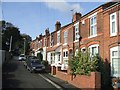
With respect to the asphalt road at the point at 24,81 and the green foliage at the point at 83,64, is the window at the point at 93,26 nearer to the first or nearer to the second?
the green foliage at the point at 83,64

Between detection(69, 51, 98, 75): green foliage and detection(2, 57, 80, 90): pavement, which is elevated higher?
detection(69, 51, 98, 75): green foliage

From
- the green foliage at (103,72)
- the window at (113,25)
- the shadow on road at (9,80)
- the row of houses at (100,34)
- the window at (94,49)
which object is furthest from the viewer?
the window at (94,49)

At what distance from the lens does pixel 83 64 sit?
2114 centimetres

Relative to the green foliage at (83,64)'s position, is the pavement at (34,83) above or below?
below

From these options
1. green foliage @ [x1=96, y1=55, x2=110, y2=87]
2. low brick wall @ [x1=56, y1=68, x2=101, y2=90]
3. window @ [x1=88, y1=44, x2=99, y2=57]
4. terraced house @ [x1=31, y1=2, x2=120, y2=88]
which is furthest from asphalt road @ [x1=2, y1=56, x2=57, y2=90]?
window @ [x1=88, y1=44, x2=99, y2=57]

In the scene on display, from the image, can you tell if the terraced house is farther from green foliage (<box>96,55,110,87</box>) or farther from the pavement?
the pavement

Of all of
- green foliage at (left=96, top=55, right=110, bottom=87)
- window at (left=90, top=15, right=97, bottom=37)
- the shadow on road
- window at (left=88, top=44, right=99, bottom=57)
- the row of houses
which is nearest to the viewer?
the row of houses

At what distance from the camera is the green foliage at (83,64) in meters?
20.6

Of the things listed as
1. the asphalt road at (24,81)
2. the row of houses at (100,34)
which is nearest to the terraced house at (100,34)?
the row of houses at (100,34)

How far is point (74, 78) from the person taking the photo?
22297 millimetres

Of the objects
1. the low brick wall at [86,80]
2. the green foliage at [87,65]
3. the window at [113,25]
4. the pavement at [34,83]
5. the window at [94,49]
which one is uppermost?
the window at [113,25]

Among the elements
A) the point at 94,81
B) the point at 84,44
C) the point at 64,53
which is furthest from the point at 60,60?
the point at 94,81

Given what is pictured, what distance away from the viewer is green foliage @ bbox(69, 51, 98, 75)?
20.6m

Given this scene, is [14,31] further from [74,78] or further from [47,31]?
[74,78]
